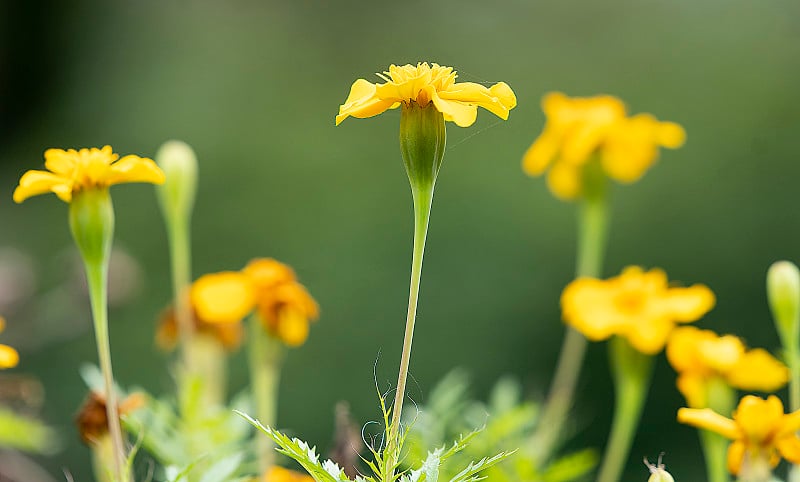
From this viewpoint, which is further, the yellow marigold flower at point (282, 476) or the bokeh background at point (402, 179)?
the bokeh background at point (402, 179)

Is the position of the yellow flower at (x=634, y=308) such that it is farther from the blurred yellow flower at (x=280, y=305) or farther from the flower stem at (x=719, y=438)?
the blurred yellow flower at (x=280, y=305)

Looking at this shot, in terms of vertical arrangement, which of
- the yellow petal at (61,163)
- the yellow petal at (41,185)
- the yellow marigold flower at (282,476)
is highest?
the yellow petal at (61,163)

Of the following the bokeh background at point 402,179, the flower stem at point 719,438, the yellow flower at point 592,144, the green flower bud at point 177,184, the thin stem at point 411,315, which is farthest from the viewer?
the bokeh background at point 402,179

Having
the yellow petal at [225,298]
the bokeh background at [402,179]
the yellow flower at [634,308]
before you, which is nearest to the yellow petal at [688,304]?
the yellow flower at [634,308]

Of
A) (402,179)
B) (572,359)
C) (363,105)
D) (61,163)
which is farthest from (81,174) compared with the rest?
(402,179)

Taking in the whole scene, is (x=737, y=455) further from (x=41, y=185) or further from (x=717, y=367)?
(x=41, y=185)

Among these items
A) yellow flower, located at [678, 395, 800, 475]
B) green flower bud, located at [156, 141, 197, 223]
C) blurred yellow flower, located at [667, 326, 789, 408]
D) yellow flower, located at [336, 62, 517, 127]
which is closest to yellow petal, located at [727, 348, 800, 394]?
blurred yellow flower, located at [667, 326, 789, 408]

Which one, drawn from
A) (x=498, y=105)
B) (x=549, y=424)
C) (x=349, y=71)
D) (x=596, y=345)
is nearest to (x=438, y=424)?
(x=549, y=424)
